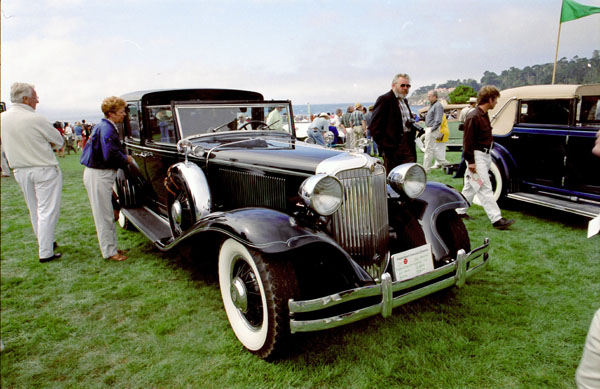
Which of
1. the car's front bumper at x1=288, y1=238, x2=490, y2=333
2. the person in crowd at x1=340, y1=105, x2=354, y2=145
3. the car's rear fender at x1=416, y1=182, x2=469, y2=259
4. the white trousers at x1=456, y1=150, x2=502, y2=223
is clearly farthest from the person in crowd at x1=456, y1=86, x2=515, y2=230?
the person in crowd at x1=340, y1=105, x2=354, y2=145

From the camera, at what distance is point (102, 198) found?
401 cm

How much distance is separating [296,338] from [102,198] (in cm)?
272

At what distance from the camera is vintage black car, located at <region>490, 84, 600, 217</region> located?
4.68 meters

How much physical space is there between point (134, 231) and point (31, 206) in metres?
1.42

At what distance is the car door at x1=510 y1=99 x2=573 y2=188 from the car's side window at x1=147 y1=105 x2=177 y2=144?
15.6 ft

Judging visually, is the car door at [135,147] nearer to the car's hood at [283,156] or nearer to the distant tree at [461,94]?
the car's hood at [283,156]

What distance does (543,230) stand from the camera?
184 inches

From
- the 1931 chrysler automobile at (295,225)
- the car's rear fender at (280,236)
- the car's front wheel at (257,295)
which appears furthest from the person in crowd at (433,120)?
the car's front wheel at (257,295)

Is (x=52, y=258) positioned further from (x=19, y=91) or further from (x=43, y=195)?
(x=19, y=91)

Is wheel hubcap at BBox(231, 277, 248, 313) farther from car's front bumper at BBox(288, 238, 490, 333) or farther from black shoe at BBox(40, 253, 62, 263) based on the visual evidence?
black shoe at BBox(40, 253, 62, 263)

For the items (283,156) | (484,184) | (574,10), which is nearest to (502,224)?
(484,184)

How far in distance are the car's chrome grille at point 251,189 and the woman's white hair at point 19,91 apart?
2.18 metres

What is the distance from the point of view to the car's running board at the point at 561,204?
4.39 meters

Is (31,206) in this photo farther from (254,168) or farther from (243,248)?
(243,248)
